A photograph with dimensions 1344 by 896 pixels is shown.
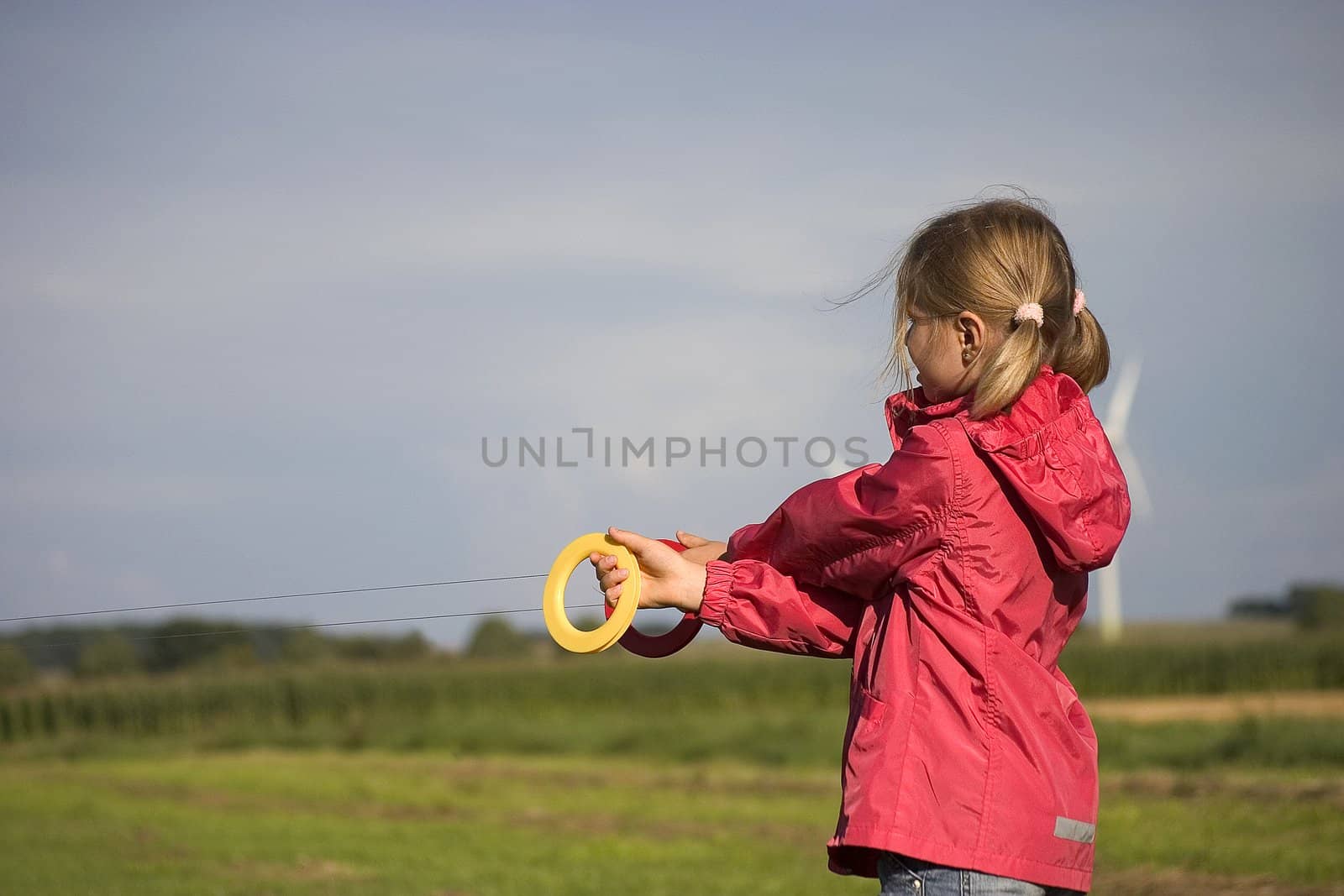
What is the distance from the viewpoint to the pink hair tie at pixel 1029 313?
2459 millimetres

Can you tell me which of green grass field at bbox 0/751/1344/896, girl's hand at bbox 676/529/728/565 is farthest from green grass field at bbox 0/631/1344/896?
girl's hand at bbox 676/529/728/565

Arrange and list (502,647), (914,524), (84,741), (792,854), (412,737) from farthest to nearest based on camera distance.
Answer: (502,647), (412,737), (84,741), (792,854), (914,524)

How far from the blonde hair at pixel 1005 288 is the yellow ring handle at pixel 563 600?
2.31 feet

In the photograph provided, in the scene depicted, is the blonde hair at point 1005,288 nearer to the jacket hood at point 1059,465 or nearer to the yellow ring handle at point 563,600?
the jacket hood at point 1059,465

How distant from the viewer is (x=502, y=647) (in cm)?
2844

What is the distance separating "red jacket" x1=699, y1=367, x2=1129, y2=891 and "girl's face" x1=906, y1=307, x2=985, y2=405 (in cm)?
7

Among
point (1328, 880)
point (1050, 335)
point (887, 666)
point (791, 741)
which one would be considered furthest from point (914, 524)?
point (791, 741)

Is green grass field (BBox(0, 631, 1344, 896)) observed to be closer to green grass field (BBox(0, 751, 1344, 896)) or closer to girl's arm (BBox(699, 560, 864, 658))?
green grass field (BBox(0, 751, 1344, 896))

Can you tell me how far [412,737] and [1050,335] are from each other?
1835cm

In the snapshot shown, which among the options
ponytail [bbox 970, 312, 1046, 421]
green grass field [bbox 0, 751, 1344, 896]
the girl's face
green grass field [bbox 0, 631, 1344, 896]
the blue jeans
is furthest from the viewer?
green grass field [bbox 0, 631, 1344, 896]

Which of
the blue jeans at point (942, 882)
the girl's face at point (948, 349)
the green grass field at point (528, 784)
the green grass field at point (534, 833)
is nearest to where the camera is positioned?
the blue jeans at point (942, 882)

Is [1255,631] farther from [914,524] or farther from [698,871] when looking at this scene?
[914,524]

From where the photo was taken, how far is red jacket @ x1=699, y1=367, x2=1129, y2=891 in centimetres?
229

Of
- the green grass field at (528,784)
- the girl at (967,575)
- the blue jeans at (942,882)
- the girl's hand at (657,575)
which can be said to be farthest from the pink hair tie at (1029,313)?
the green grass field at (528,784)
